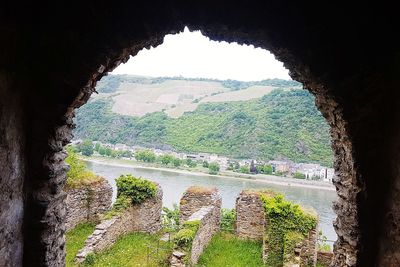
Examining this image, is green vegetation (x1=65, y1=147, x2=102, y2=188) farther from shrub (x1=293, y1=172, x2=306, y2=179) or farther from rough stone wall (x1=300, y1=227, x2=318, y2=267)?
shrub (x1=293, y1=172, x2=306, y2=179)

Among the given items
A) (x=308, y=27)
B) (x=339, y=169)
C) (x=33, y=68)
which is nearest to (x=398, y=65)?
(x=308, y=27)

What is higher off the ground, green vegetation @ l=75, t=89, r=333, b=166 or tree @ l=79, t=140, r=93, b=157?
green vegetation @ l=75, t=89, r=333, b=166

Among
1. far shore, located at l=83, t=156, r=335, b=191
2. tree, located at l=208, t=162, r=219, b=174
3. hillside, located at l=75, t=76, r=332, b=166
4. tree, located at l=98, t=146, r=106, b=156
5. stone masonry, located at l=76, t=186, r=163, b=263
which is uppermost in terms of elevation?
hillside, located at l=75, t=76, r=332, b=166

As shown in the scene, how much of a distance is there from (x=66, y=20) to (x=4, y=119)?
1065 millimetres

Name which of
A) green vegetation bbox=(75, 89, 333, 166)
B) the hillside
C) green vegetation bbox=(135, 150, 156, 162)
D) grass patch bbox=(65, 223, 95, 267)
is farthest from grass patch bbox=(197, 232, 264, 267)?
green vegetation bbox=(135, 150, 156, 162)

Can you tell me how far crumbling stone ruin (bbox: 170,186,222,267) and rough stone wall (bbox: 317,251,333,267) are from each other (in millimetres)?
3576

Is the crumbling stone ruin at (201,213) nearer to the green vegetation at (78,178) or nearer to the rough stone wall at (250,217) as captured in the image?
the rough stone wall at (250,217)

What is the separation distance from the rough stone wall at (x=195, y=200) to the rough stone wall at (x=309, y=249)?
3814mm

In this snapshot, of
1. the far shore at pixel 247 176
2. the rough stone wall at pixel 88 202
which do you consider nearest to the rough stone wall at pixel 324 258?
the rough stone wall at pixel 88 202

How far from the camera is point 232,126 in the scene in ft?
138

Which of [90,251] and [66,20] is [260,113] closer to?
[90,251]

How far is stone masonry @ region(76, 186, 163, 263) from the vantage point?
1048 centimetres

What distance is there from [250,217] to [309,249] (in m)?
2.89

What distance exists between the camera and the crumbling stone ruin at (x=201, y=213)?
11336 millimetres
